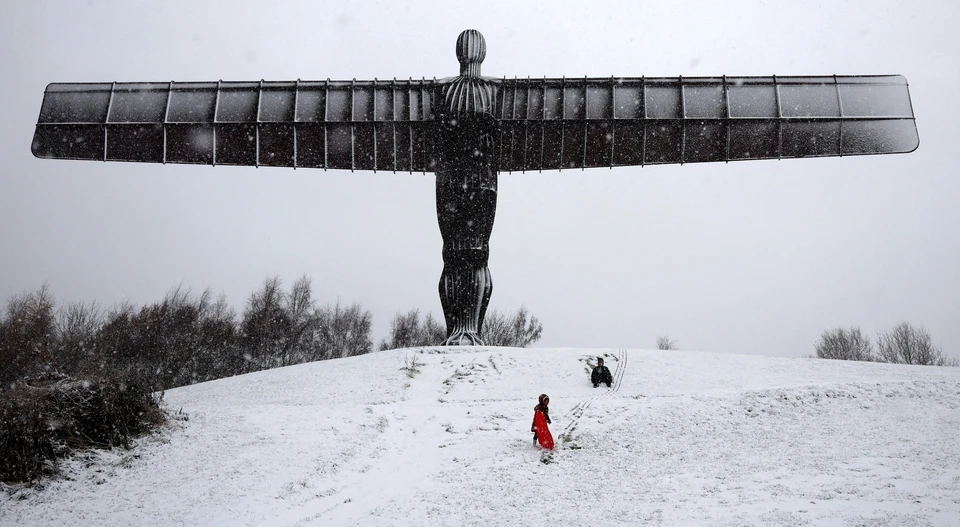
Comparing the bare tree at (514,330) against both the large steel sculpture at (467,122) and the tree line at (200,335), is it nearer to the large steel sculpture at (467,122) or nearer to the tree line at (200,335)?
the tree line at (200,335)

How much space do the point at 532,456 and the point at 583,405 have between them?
3.07 m

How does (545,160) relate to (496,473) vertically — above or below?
above

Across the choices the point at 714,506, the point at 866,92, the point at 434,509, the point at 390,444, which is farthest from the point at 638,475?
the point at 866,92

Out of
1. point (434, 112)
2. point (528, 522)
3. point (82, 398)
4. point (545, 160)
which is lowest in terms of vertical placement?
point (528, 522)

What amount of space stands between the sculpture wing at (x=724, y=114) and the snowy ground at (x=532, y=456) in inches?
224

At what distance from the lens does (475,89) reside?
15992 millimetres

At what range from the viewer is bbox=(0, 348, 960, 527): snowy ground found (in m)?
6.88

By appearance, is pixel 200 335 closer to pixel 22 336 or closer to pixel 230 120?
pixel 22 336

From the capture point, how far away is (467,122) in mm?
15945

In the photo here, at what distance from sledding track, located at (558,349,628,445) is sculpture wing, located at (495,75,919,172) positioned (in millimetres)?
5295

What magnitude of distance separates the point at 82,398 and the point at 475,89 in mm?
10979

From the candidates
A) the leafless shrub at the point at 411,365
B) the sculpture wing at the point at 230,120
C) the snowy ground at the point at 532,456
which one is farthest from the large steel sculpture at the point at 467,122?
the snowy ground at the point at 532,456

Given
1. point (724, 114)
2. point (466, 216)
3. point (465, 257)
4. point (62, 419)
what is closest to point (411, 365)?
point (465, 257)

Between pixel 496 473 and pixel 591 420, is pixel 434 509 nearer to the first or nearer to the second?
pixel 496 473
